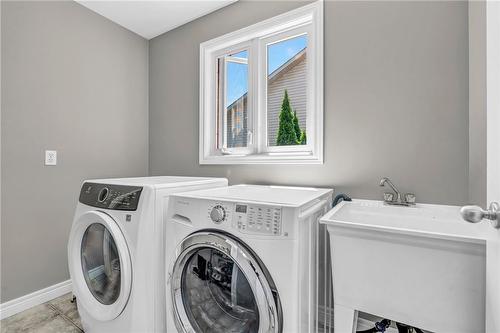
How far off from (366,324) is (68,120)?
2.68 m

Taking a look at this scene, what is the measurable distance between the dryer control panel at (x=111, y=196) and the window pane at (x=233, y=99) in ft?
3.63

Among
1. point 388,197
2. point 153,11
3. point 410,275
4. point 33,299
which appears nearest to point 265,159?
point 388,197

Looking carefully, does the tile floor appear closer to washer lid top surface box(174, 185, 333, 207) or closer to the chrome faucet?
washer lid top surface box(174, 185, 333, 207)

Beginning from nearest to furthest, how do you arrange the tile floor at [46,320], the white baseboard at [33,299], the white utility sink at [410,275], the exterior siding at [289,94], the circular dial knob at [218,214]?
the white utility sink at [410,275], the circular dial knob at [218,214], the tile floor at [46,320], the white baseboard at [33,299], the exterior siding at [289,94]

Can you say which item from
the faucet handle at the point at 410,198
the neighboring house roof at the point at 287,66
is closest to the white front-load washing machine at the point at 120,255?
the neighboring house roof at the point at 287,66

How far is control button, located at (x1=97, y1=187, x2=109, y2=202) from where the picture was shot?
1.40 m

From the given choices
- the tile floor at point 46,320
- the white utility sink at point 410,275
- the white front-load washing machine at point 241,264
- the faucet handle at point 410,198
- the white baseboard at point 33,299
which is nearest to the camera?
the white utility sink at point 410,275

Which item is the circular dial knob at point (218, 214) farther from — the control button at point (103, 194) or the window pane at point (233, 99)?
the window pane at point (233, 99)

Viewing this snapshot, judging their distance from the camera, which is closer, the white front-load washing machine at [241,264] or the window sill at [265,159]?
the white front-load washing machine at [241,264]

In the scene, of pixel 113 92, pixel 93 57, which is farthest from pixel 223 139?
pixel 93 57

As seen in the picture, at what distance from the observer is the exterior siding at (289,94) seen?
1876mm

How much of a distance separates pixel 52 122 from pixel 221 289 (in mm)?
1895

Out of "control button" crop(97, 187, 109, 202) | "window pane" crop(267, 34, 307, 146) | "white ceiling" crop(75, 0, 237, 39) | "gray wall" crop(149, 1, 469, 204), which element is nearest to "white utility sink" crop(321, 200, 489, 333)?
"gray wall" crop(149, 1, 469, 204)

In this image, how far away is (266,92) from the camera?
203 cm
